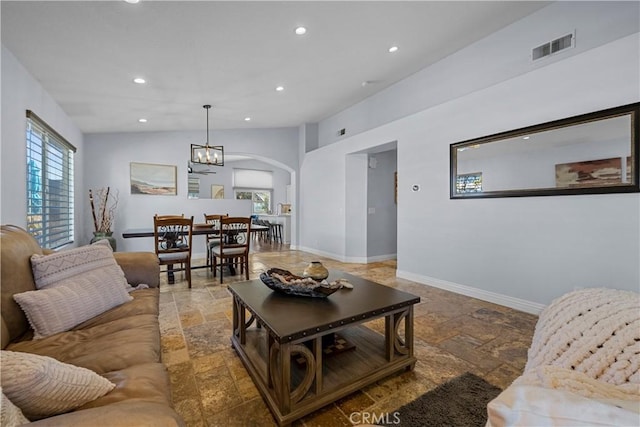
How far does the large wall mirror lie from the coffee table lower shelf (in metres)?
2.27

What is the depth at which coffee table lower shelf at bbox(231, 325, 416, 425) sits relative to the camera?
1.35 meters

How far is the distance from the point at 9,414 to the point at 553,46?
14.5 feet

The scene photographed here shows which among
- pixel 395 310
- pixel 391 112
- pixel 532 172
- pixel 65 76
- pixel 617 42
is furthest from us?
pixel 391 112

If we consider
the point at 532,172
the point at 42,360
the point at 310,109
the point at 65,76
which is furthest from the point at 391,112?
the point at 42,360

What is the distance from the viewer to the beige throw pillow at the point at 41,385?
661 mm

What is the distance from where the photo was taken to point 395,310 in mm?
1659

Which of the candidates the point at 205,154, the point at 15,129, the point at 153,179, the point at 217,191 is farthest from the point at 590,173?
the point at 217,191

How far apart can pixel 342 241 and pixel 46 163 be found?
4.64m

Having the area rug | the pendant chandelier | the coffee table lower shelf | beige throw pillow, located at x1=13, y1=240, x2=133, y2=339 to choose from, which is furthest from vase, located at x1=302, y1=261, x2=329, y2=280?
the pendant chandelier

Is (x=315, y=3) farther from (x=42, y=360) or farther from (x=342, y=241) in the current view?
(x=342, y=241)

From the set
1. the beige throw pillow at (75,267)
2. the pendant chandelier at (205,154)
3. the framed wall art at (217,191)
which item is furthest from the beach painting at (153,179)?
the framed wall art at (217,191)

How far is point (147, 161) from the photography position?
546cm

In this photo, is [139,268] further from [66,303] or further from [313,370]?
[313,370]

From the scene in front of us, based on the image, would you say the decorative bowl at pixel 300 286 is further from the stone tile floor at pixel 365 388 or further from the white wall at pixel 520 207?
the white wall at pixel 520 207
